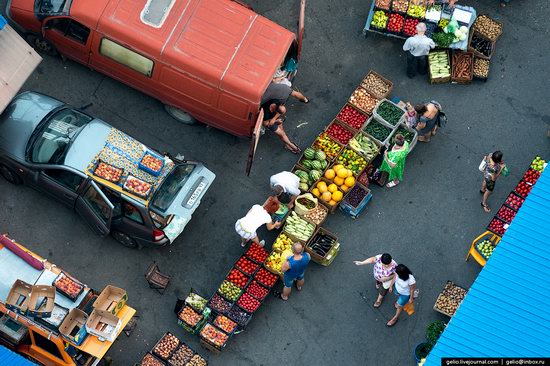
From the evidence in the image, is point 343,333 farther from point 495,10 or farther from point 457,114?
point 495,10

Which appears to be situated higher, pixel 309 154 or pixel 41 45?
pixel 309 154

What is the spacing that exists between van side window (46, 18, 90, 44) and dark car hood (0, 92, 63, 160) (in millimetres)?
1675

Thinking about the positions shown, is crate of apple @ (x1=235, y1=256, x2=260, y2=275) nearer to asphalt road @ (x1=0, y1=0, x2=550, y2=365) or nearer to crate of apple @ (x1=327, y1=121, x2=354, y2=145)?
asphalt road @ (x1=0, y1=0, x2=550, y2=365)

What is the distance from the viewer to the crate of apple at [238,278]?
21.4m

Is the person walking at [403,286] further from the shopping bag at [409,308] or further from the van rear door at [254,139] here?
the van rear door at [254,139]

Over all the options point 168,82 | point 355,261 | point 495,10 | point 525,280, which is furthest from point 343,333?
point 495,10

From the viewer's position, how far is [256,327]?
847 inches

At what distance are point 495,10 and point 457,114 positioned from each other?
3.26m

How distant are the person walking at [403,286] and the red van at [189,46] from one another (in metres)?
4.30

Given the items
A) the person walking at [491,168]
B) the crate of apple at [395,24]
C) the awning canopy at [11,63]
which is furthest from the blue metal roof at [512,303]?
the awning canopy at [11,63]

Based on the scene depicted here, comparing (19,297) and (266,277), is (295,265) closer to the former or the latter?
(266,277)

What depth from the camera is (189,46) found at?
21719mm

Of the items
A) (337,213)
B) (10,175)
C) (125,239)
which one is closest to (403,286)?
(337,213)

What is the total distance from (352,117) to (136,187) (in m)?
5.64
